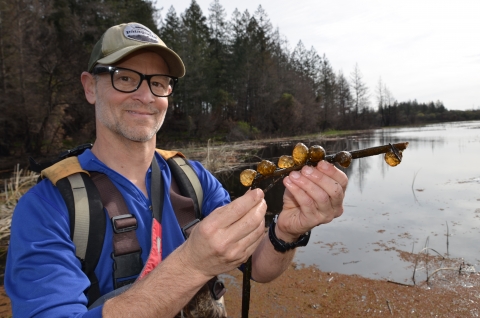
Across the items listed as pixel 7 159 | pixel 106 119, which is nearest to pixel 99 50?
pixel 106 119

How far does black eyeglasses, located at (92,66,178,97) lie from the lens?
2.41 metres

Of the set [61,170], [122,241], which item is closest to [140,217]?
[122,241]

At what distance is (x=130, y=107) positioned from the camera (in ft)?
8.03

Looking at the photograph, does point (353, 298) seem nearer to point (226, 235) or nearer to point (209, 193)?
point (209, 193)

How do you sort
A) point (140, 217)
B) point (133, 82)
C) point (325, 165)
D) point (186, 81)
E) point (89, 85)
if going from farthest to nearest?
1. point (186, 81)
2. point (89, 85)
3. point (133, 82)
4. point (140, 217)
5. point (325, 165)

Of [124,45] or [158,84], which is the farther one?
[158,84]

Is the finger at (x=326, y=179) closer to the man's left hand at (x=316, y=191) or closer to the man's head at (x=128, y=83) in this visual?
the man's left hand at (x=316, y=191)

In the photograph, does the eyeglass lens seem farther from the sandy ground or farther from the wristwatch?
the sandy ground

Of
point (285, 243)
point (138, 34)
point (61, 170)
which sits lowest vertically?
point (285, 243)

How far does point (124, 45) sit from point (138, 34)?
17 cm

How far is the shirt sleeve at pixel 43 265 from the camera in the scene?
1.51 m

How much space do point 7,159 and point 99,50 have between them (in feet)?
80.5

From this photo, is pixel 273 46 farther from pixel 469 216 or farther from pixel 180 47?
pixel 469 216

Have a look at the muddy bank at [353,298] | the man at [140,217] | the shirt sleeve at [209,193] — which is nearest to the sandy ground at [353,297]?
the muddy bank at [353,298]
